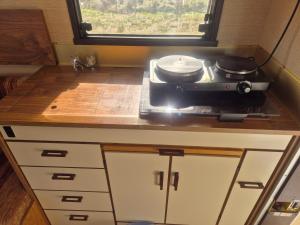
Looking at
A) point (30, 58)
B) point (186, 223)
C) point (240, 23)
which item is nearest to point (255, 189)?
point (186, 223)

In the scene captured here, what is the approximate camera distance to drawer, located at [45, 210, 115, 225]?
1.19m

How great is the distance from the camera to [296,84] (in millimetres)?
872

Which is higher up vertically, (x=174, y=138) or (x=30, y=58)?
(x=30, y=58)

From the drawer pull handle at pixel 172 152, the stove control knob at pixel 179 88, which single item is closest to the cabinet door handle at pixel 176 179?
the drawer pull handle at pixel 172 152

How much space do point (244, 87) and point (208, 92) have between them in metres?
0.14

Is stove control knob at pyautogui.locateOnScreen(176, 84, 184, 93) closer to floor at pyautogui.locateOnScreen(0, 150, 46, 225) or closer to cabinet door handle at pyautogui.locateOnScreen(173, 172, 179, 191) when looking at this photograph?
cabinet door handle at pyautogui.locateOnScreen(173, 172, 179, 191)

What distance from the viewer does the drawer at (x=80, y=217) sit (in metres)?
1.19

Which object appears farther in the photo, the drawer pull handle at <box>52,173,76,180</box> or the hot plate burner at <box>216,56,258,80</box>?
the drawer pull handle at <box>52,173,76,180</box>

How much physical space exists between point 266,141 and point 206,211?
0.54 meters

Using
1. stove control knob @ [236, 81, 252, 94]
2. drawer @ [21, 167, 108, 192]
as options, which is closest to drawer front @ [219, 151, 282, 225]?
stove control knob @ [236, 81, 252, 94]

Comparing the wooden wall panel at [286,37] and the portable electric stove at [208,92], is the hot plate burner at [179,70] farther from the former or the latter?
the wooden wall panel at [286,37]

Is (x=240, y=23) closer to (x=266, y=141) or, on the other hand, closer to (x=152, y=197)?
(x=266, y=141)

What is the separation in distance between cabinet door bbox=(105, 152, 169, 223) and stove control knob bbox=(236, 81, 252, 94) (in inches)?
16.8

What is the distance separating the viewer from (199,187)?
102cm
